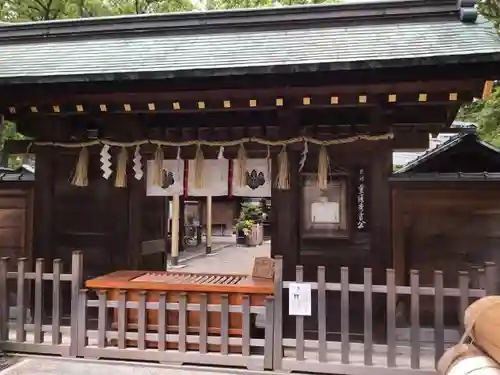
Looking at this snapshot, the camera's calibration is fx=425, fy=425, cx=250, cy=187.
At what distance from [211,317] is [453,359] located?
2.65 m

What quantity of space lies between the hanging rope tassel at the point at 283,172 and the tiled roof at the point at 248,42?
117 centimetres

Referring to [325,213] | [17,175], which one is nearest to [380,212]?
[325,213]

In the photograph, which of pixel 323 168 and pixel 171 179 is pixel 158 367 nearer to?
pixel 171 179

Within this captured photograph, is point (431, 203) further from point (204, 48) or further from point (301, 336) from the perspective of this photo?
point (204, 48)

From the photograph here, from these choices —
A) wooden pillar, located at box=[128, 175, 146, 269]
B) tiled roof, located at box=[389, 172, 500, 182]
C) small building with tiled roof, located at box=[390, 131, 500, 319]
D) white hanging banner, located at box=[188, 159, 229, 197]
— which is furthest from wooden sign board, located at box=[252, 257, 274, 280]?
tiled roof, located at box=[389, 172, 500, 182]

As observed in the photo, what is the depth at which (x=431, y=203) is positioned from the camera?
5422 millimetres

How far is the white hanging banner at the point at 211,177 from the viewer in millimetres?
5438

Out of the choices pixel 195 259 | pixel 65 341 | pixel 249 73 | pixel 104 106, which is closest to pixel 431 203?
pixel 249 73

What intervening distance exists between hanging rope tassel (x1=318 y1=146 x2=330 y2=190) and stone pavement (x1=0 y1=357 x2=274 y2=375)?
221cm

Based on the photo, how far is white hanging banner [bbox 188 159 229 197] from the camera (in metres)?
5.44

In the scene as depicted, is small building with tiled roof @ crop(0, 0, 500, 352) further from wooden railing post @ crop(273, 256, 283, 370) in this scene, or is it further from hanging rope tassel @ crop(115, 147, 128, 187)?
wooden railing post @ crop(273, 256, 283, 370)

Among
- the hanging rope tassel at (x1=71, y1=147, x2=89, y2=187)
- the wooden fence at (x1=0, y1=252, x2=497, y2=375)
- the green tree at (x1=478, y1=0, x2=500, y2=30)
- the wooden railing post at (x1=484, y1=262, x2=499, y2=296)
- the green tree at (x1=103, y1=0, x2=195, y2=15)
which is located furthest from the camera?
the green tree at (x1=103, y1=0, x2=195, y2=15)

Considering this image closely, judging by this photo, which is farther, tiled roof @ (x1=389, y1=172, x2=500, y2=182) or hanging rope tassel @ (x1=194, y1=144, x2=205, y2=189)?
hanging rope tassel @ (x1=194, y1=144, x2=205, y2=189)

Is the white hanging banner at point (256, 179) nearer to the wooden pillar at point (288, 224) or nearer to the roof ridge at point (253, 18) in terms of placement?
the wooden pillar at point (288, 224)
